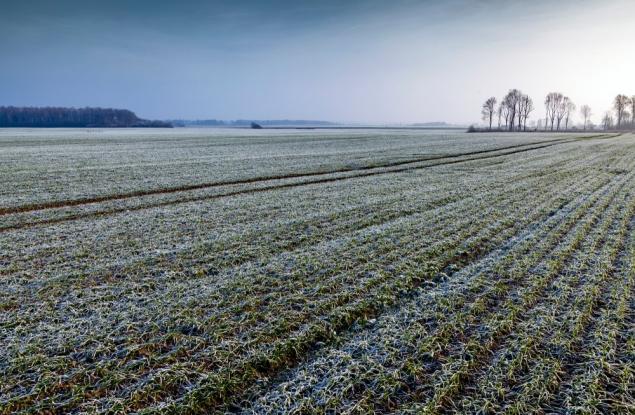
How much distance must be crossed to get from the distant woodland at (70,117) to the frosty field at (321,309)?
18754 centimetres

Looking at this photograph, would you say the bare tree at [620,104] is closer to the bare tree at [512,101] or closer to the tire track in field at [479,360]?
the bare tree at [512,101]

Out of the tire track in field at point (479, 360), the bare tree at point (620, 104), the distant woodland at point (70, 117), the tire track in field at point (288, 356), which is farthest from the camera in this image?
the distant woodland at point (70, 117)

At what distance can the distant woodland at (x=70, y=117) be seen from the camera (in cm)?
17550

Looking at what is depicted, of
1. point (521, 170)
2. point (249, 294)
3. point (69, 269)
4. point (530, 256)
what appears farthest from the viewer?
point (521, 170)

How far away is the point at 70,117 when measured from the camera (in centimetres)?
18912

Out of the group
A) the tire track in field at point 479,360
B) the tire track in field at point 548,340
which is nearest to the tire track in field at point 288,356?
the tire track in field at point 479,360

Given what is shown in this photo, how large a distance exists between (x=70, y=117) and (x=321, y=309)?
222 meters

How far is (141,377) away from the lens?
5195mm

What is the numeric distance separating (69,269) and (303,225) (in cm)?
654

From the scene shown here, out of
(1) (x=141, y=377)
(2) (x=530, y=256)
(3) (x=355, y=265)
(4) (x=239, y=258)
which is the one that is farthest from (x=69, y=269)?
(2) (x=530, y=256)

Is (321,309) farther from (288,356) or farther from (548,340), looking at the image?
(548,340)

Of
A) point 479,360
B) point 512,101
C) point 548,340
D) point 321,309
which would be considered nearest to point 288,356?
point 321,309

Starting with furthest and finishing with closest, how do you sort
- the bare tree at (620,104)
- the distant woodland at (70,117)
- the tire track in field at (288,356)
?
the distant woodland at (70,117) < the bare tree at (620,104) < the tire track in field at (288,356)

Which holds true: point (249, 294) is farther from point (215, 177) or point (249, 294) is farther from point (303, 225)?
point (215, 177)
